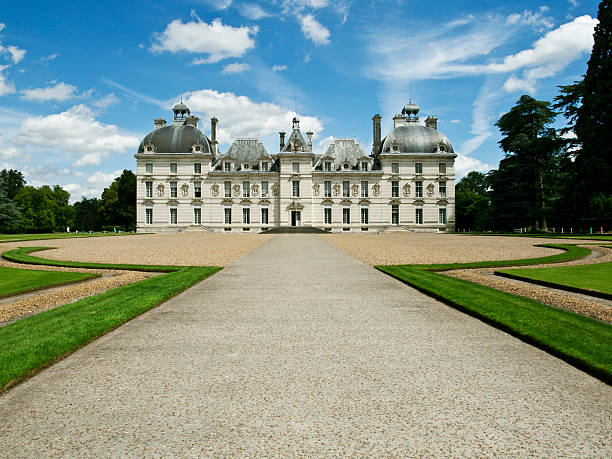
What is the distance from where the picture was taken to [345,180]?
55.6 meters

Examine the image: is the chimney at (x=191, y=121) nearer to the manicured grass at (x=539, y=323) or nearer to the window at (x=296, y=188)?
the window at (x=296, y=188)

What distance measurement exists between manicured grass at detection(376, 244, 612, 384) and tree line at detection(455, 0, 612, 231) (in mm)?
23502

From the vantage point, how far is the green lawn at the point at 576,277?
8508mm

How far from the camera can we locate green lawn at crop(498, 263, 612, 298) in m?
8.51

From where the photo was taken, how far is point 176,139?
180 ft

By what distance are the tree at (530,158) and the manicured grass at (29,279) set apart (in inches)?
1627

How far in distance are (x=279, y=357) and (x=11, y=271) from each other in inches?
427

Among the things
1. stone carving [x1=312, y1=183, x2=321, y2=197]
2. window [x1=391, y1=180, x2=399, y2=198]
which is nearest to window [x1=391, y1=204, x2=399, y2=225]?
window [x1=391, y1=180, x2=399, y2=198]

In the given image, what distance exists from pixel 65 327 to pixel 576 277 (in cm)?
1054

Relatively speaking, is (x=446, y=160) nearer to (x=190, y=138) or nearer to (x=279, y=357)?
(x=190, y=138)

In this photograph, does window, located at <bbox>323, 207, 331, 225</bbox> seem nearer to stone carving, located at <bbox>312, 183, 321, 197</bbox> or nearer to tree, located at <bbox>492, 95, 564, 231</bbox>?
stone carving, located at <bbox>312, 183, 321, 197</bbox>

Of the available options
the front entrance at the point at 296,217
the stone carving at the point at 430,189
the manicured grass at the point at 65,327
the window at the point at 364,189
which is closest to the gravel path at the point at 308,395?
the manicured grass at the point at 65,327

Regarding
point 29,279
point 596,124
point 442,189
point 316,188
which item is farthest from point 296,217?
point 29,279

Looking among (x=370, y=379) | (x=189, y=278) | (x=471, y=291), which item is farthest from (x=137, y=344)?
(x=471, y=291)
